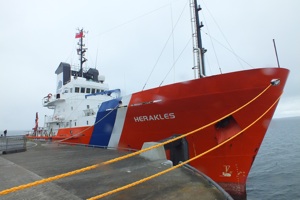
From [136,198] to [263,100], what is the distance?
5561 mm

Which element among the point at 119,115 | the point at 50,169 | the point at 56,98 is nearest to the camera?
the point at 50,169

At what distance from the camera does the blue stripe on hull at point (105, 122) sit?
1062 cm

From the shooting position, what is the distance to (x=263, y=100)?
768 cm

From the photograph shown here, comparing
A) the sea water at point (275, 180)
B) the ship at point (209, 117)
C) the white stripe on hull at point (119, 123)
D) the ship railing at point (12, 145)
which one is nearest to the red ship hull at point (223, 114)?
the ship at point (209, 117)

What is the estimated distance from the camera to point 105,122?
35.9 feet

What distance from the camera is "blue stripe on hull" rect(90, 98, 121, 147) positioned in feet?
34.8

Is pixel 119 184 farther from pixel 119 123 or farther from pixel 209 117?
pixel 119 123

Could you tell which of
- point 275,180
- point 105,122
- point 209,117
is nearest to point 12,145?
point 105,122

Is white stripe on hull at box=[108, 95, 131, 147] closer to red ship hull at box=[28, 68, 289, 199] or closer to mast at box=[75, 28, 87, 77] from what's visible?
red ship hull at box=[28, 68, 289, 199]

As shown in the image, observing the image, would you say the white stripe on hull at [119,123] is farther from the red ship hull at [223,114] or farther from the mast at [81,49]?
the mast at [81,49]

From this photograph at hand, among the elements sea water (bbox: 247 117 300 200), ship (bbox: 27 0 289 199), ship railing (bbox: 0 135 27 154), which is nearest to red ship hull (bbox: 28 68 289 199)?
ship (bbox: 27 0 289 199)

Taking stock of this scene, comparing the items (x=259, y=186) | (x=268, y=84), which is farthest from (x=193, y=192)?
(x=259, y=186)

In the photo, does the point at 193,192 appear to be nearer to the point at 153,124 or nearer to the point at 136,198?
the point at 136,198

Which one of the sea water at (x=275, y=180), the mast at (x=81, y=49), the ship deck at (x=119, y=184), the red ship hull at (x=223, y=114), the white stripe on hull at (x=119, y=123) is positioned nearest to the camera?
Answer: the ship deck at (x=119, y=184)
